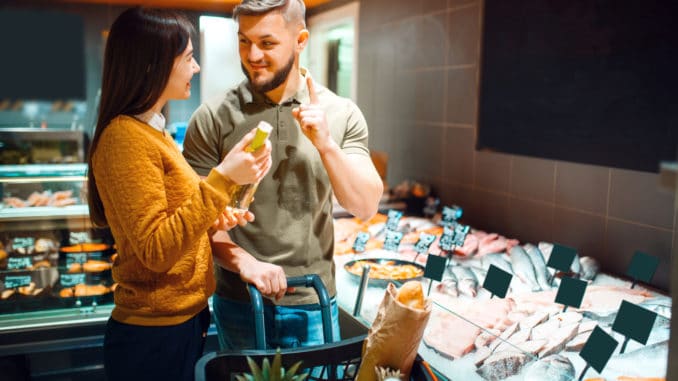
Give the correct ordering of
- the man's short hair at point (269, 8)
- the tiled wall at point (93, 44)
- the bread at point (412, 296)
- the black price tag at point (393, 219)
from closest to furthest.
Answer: the bread at point (412, 296), the man's short hair at point (269, 8), the black price tag at point (393, 219), the tiled wall at point (93, 44)

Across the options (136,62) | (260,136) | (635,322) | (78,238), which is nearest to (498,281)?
(635,322)

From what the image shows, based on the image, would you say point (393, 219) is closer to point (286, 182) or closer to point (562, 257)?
point (562, 257)

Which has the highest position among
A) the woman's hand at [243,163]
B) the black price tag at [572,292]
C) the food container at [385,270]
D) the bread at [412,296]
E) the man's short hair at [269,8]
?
the man's short hair at [269,8]

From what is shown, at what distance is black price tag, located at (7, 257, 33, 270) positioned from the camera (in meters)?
2.78

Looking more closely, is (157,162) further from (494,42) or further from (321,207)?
(494,42)

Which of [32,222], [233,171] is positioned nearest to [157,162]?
[233,171]

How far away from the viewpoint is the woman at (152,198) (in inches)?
52.2

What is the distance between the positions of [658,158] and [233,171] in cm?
223

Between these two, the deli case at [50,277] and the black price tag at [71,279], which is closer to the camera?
the deli case at [50,277]

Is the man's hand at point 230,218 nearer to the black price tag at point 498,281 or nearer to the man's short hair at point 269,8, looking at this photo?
the man's short hair at point 269,8

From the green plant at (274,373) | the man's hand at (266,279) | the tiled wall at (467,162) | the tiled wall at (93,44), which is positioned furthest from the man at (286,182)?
the tiled wall at (93,44)

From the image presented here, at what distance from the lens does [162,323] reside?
1485mm

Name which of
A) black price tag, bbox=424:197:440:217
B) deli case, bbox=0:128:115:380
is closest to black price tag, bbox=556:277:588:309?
deli case, bbox=0:128:115:380

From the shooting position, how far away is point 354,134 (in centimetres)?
186
